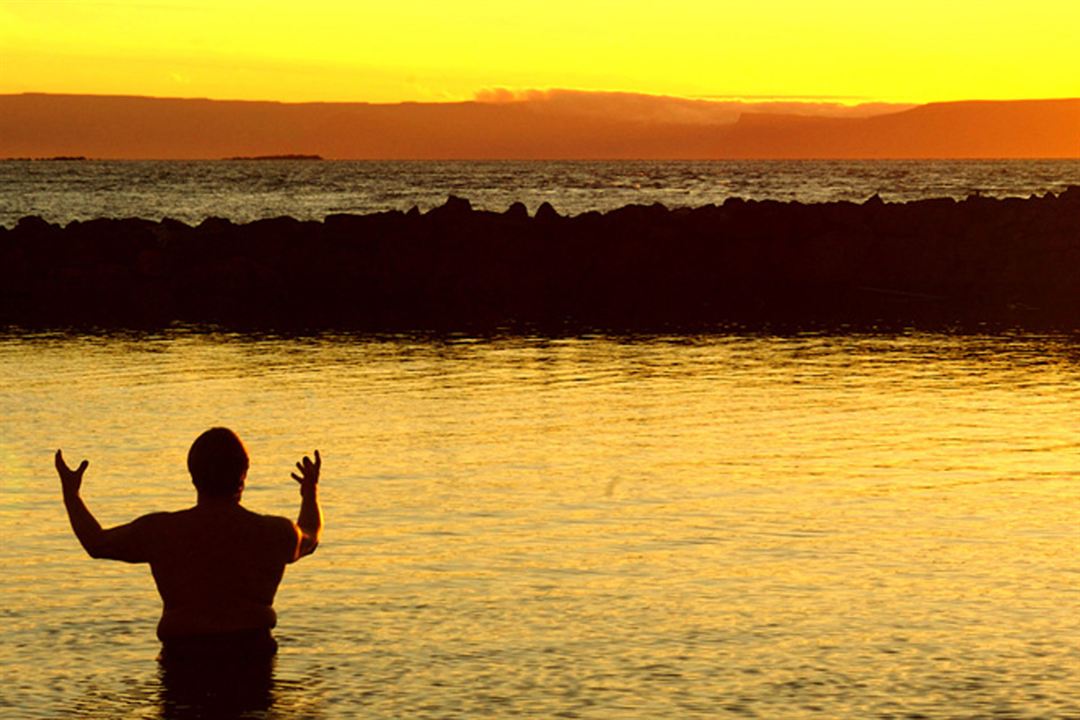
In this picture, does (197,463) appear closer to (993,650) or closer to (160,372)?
(993,650)

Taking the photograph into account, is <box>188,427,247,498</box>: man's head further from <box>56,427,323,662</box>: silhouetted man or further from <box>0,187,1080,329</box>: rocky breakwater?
<box>0,187,1080,329</box>: rocky breakwater

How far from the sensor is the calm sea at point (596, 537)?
8.83 m

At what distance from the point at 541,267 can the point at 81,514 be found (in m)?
32.5

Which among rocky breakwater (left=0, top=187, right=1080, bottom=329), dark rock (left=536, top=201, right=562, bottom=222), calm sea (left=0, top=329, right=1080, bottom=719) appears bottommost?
calm sea (left=0, top=329, right=1080, bottom=719)

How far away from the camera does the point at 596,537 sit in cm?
1226

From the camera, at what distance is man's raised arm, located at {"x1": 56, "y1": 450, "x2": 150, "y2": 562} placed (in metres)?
7.79

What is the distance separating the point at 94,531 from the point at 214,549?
0.56 meters

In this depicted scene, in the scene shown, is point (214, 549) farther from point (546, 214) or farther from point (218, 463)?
point (546, 214)

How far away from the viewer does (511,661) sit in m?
9.25

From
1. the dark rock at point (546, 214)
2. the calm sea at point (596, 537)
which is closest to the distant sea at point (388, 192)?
the dark rock at point (546, 214)

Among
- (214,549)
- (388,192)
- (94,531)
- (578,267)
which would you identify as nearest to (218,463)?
(214,549)

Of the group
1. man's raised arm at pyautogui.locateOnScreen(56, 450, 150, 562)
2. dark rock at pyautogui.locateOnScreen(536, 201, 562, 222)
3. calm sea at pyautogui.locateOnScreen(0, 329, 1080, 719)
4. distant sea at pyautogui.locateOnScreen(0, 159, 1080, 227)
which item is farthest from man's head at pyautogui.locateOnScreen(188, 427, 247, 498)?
distant sea at pyautogui.locateOnScreen(0, 159, 1080, 227)

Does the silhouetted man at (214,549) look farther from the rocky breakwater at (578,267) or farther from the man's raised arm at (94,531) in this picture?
the rocky breakwater at (578,267)

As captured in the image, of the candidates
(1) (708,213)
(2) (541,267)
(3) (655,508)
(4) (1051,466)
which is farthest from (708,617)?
(1) (708,213)
